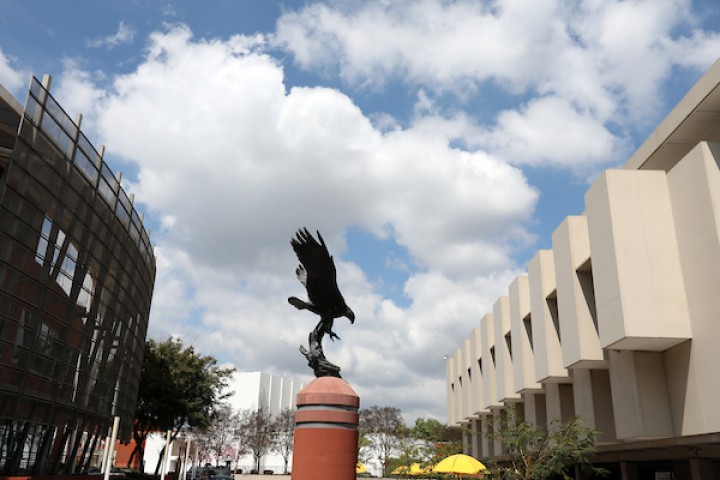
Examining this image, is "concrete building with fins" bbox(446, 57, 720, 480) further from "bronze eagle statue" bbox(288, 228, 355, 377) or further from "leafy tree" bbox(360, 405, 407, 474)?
"leafy tree" bbox(360, 405, 407, 474)

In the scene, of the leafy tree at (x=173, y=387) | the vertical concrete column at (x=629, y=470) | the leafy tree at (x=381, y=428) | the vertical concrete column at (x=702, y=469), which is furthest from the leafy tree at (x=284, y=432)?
the vertical concrete column at (x=702, y=469)

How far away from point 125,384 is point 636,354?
25149 mm

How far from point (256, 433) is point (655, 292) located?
7329 cm

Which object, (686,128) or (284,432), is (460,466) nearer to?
(686,128)

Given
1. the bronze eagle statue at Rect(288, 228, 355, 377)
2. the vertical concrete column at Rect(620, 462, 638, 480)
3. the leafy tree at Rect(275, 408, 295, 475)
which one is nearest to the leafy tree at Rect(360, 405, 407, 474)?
the leafy tree at Rect(275, 408, 295, 475)

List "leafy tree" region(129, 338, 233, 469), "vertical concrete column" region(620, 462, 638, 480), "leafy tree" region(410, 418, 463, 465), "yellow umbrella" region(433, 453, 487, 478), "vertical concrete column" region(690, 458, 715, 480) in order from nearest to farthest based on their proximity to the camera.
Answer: "vertical concrete column" region(690, 458, 715, 480) → "yellow umbrella" region(433, 453, 487, 478) → "vertical concrete column" region(620, 462, 638, 480) → "leafy tree" region(410, 418, 463, 465) → "leafy tree" region(129, 338, 233, 469)

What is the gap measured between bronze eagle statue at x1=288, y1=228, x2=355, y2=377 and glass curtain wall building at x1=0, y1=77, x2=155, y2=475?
10375 millimetres

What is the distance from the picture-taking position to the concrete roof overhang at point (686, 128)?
17.4 metres

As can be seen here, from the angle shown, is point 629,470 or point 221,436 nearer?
point 629,470

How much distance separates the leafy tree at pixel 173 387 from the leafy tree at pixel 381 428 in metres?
39.8

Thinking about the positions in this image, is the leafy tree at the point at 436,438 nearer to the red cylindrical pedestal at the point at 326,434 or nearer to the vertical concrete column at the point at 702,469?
the vertical concrete column at the point at 702,469

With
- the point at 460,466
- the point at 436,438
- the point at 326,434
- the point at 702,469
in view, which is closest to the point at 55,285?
the point at 326,434

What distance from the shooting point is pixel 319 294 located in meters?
14.2

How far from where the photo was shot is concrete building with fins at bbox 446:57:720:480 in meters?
17.1
